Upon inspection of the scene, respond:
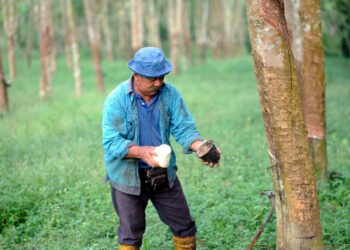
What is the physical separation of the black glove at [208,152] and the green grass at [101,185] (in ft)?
4.03

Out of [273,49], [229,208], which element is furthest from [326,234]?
[273,49]

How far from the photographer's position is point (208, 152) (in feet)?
13.3

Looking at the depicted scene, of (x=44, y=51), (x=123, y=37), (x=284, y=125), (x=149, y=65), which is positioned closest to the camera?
(x=284, y=125)

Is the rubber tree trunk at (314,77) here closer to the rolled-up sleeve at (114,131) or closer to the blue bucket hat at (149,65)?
the blue bucket hat at (149,65)

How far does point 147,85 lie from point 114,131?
42 cm

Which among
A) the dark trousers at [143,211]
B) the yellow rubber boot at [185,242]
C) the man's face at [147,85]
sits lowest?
the yellow rubber boot at [185,242]

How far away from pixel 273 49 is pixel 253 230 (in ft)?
7.56

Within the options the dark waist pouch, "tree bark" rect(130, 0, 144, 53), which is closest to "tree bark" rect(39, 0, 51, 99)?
"tree bark" rect(130, 0, 144, 53)

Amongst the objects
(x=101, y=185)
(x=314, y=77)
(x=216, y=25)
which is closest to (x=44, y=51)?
(x=101, y=185)

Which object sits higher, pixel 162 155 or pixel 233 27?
pixel 162 155

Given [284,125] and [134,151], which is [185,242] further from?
[284,125]

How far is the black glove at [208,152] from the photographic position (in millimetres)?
4059

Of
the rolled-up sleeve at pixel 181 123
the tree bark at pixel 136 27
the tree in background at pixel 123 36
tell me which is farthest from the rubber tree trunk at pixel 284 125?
the tree in background at pixel 123 36

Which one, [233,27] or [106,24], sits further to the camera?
[233,27]
